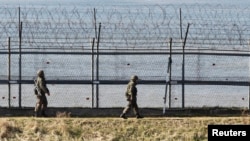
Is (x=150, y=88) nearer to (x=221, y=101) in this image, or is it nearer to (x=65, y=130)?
(x=221, y=101)

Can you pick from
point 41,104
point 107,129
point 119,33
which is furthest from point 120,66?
point 107,129

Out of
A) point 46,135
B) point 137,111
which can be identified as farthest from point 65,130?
point 137,111

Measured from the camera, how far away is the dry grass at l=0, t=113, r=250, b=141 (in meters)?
22.5

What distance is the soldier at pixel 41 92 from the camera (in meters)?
23.7

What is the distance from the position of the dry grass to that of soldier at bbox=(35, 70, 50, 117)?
63 cm

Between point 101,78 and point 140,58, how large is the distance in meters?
5.75

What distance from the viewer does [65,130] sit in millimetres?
22641

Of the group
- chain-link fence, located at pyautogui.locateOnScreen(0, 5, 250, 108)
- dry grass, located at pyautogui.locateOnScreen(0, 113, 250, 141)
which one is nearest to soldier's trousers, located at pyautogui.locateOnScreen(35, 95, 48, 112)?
dry grass, located at pyautogui.locateOnScreen(0, 113, 250, 141)

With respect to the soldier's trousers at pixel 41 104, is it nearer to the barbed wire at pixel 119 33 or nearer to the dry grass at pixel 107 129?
the dry grass at pixel 107 129

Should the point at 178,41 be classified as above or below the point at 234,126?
above

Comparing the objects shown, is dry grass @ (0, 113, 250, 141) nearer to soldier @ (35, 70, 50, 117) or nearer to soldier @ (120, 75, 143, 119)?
soldier @ (120, 75, 143, 119)

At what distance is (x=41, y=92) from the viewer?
78.0 ft

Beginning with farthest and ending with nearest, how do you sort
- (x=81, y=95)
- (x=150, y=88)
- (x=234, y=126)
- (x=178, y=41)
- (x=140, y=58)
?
(x=140, y=58)
(x=150, y=88)
(x=81, y=95)
(x=178, y=41)
(x=234, y=126)

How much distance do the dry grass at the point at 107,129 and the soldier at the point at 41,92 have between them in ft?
2.06
